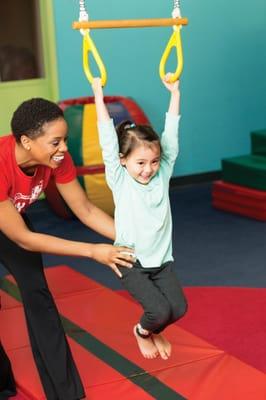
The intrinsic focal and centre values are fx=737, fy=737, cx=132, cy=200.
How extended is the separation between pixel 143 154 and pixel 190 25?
15.0 ft

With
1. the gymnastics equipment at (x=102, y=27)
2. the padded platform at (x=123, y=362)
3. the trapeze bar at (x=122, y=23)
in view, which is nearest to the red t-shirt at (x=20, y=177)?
the gymnastics equipment at (x=102, y=27)

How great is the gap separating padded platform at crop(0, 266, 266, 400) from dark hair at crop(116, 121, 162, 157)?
3.60 feet

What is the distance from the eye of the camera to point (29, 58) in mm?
6871

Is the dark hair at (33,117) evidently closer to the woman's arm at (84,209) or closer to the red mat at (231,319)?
the woman's arm at (84,209)

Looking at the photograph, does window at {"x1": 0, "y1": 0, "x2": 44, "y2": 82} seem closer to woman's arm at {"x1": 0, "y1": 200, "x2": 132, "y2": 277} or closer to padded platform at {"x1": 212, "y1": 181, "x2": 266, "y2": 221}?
padded platform at {"x1": 212, "y1": 181, "x2": 266, "y2": 221}

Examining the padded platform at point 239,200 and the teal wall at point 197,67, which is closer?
the padded platform at point 239,200

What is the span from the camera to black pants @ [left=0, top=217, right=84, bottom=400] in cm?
304

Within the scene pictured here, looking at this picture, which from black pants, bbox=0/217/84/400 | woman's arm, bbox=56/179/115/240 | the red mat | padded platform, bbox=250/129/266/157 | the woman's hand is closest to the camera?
the woman's hand

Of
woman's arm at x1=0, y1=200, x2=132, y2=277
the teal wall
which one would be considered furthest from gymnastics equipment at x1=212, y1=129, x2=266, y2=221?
woman's arm at x1=0, y1=200, x2=132, y2=277

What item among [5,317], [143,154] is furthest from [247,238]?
[143,154]

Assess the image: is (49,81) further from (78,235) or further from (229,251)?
(229,251)

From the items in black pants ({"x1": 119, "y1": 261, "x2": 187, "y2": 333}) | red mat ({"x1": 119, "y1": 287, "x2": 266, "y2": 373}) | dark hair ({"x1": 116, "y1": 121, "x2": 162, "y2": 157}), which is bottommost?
red mat ({"x1": 119, "y1": 287, "x2": 266, "y2": 373})

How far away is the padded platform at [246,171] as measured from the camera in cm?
644

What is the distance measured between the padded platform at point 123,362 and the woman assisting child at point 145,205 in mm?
446
